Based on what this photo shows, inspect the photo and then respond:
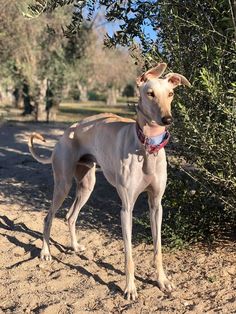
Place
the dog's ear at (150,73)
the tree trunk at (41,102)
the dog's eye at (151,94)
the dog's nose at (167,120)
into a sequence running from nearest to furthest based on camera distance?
the dog's nose at (167,120) → the dog's eye at (151,94) → the dog's ear at (150,73) → the tree trunk at (41,102)

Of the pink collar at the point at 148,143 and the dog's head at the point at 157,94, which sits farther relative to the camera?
the pink collar at the point at 148,143

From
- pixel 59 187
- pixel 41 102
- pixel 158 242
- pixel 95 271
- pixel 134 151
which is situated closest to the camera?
pixel 134 151

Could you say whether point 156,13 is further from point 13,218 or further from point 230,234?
point 13,218

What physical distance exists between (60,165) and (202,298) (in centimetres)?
222

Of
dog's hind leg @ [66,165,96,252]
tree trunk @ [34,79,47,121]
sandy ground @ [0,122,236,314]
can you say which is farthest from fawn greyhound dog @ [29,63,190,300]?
tree trunk @ [34,79,47,121]

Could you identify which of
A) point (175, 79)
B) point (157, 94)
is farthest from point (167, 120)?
point (175, 79)

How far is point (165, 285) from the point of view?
436 cm

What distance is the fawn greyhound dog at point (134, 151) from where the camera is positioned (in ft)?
12.7

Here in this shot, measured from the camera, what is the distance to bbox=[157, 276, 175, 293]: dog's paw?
14.2 ft

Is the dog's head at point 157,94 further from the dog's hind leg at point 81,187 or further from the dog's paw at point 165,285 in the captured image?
the dog's hind leg at point 81,187

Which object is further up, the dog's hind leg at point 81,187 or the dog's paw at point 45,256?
the dog's hind leg at point 81,187

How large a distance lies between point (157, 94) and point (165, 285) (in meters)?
1.88

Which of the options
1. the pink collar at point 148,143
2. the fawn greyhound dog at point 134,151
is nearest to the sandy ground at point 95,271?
the fawn greyhound dog at point 134,151

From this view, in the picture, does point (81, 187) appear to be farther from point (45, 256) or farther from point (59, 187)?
point (45, 256)
